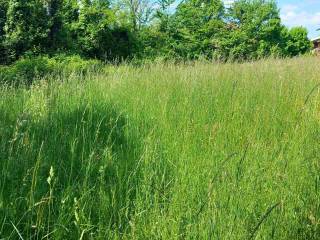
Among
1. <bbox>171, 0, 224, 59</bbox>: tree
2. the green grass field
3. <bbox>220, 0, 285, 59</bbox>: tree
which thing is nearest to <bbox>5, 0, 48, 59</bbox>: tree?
<bbox>171, 0, 224, 59</bbox>: tree

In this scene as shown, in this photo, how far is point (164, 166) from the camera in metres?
2.54

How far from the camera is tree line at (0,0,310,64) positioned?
11234 millimetres

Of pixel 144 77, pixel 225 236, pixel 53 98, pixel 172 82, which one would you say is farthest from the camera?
pixel 144 77

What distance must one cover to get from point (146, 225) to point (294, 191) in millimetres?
891

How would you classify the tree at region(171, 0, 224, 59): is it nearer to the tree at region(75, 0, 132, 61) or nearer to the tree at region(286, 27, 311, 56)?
the tree at region(75, 0, 132, 61)

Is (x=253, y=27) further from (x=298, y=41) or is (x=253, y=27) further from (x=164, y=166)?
(x=164, y=166)

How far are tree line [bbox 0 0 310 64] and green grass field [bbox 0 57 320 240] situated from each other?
291 centimetres

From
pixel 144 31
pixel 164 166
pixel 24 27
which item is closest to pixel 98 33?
pixel 24 27

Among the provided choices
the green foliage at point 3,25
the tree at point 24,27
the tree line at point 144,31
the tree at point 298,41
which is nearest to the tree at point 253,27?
the tree line at point 144,31

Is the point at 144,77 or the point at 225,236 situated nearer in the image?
the point at 225,236

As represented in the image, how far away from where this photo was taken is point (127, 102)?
429 cm

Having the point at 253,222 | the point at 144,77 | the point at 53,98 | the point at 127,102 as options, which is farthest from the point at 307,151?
the point at 144,77

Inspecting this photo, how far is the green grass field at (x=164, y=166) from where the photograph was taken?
1876 mm

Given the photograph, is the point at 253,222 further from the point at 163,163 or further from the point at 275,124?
the point at 275,124
